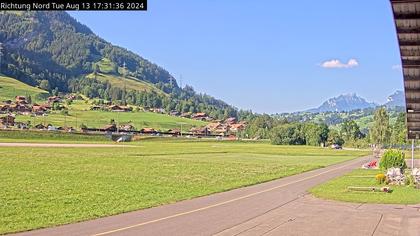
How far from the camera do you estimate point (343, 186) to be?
34.6 meters

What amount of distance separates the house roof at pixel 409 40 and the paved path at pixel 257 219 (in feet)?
16.4

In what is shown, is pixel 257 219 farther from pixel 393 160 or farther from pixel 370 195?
pixel 393 160

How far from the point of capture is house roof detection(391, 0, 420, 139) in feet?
36.3

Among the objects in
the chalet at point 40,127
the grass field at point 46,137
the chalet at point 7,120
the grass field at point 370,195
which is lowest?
the grass field at point 370,195

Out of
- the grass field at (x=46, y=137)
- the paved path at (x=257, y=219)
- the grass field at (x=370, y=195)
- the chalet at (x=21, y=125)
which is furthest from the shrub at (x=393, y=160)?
the chalet at (x=21, y=125)

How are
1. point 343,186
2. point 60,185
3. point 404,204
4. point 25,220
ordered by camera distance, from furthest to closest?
point 343,186 < point 60,185 < point 404,204 < point 25,220

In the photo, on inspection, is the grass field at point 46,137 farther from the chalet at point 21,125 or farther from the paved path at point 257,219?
the paved path at point 257,219

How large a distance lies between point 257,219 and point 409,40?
942 cm

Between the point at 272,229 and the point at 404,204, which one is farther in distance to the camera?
the point at 404,204

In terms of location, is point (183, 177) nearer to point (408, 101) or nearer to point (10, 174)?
point (10, 174)

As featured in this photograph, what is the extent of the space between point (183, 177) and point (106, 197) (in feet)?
47.5

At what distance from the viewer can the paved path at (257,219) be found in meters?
16.8

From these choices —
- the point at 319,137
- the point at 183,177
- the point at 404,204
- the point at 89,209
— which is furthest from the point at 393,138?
the point at 89,209

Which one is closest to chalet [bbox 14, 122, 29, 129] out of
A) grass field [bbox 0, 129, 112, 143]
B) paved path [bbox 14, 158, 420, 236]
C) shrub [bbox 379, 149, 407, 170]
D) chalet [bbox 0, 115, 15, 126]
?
chalet [bbox 0, 115, 15, 126]
